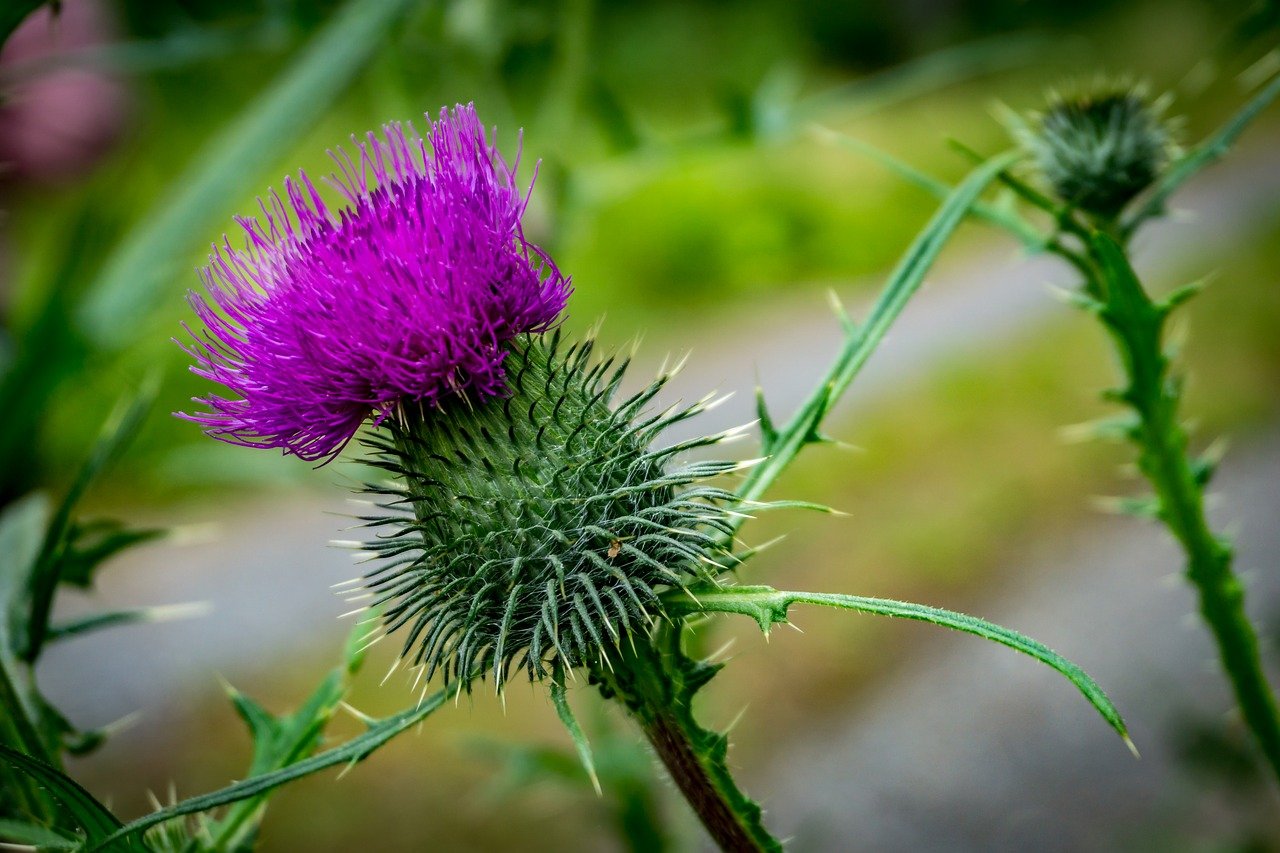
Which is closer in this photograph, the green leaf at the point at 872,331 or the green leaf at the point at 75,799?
the green leaf at the point at 75,799

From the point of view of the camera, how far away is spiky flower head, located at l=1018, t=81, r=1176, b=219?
1.40 metres

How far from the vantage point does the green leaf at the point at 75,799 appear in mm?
934

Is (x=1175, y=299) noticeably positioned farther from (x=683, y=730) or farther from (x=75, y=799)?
(x=75, y=799)

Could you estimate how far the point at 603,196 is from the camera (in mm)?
Answer: 2248

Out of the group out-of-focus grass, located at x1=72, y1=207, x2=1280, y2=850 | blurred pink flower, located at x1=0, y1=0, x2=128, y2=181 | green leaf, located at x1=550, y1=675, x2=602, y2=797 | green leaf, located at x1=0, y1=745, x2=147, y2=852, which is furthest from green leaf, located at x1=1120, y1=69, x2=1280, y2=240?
blurred pink flower, located at x1=0, y1=0, x2=128, y2=181

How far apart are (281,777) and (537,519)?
1.28 feet

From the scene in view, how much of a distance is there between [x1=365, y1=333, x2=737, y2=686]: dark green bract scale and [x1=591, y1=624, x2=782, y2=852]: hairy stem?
0.04 m

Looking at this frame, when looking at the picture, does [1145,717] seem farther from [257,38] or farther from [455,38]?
[257,38]

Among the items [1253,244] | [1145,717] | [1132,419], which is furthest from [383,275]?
[1253,244]

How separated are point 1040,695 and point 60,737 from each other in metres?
3.37

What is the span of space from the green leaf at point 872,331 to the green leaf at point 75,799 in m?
0.71

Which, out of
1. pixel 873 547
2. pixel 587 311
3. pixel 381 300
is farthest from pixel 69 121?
pixel 381 300

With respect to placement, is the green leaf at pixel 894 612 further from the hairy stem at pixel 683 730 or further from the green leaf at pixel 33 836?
the green leaf at pixel 33 836

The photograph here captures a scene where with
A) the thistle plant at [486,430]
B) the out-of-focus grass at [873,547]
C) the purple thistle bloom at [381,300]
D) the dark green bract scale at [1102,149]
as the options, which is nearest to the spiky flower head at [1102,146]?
the dark green bract scale at [1102,149]
